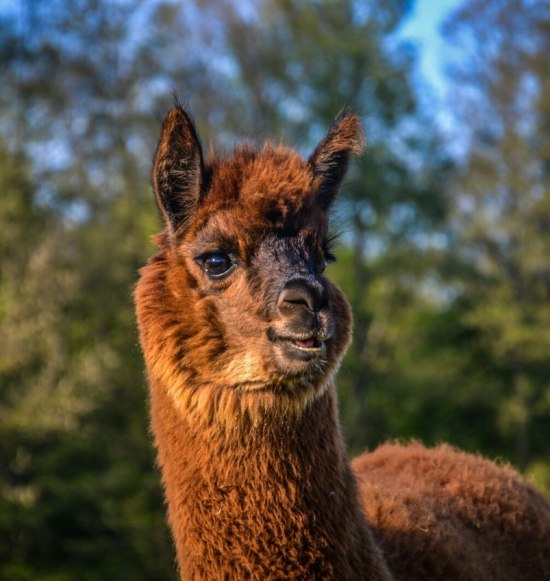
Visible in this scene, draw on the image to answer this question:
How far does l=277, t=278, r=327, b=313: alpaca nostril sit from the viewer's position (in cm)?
406

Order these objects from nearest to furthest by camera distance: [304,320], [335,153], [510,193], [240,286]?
[304,320]
[240,286]
[335,153]
[510,193]

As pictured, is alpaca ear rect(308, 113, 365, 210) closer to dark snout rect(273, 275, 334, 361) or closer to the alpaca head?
the alpaca head

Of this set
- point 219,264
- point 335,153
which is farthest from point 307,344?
point 335,153

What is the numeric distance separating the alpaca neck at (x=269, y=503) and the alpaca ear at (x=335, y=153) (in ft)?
4.13

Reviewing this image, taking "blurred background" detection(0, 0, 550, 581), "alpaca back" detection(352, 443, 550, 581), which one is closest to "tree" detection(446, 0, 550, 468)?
"blurred background" detection(0, 0, 550, 581)

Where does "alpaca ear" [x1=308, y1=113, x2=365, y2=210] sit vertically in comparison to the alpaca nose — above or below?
above

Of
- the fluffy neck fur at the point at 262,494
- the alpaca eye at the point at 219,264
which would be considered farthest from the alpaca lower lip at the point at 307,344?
the alpaca eye at the point at 219,264

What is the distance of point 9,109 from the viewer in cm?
2847

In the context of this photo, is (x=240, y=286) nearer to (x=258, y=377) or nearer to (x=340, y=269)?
(x=258, y=377)

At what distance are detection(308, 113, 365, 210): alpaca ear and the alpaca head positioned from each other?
9 centimetres

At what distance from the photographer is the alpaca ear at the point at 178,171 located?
15.2 feet

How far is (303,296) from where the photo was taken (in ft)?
13.3

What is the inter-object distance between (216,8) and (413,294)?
1248cm

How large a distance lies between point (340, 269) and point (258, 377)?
78.7 feet
